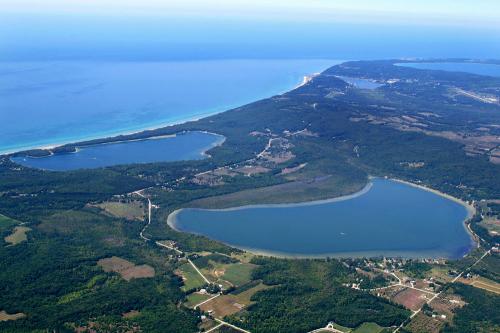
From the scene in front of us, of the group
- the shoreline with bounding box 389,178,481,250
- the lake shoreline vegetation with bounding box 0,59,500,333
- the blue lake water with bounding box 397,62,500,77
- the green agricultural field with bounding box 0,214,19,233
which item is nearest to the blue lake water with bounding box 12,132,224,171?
the lake shoreline vegetation with bounding box 0,59,500,333

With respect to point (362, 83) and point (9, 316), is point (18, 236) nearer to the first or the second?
point (9, 316)

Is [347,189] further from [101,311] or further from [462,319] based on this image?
[101,311]

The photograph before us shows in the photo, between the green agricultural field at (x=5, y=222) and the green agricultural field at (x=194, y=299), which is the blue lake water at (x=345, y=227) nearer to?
the green agricultural field at (x=194, y=299)

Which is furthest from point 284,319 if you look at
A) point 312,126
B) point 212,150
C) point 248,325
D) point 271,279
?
point 312,126

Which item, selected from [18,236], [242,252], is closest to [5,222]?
[18,236]

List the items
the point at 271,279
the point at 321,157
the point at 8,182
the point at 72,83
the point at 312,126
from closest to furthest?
the point at 271,279, the point at 8,182, the point at 321,157, the point at 312,126, the point at 72,83

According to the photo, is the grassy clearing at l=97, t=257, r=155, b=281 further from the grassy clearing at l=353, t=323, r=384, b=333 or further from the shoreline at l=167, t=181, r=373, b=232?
the grassy clearing at l=353, t=323, r=384, b=333

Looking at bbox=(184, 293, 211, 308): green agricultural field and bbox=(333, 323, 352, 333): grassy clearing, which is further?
bbox=(184, 293, 211, 308): green agricultural field
